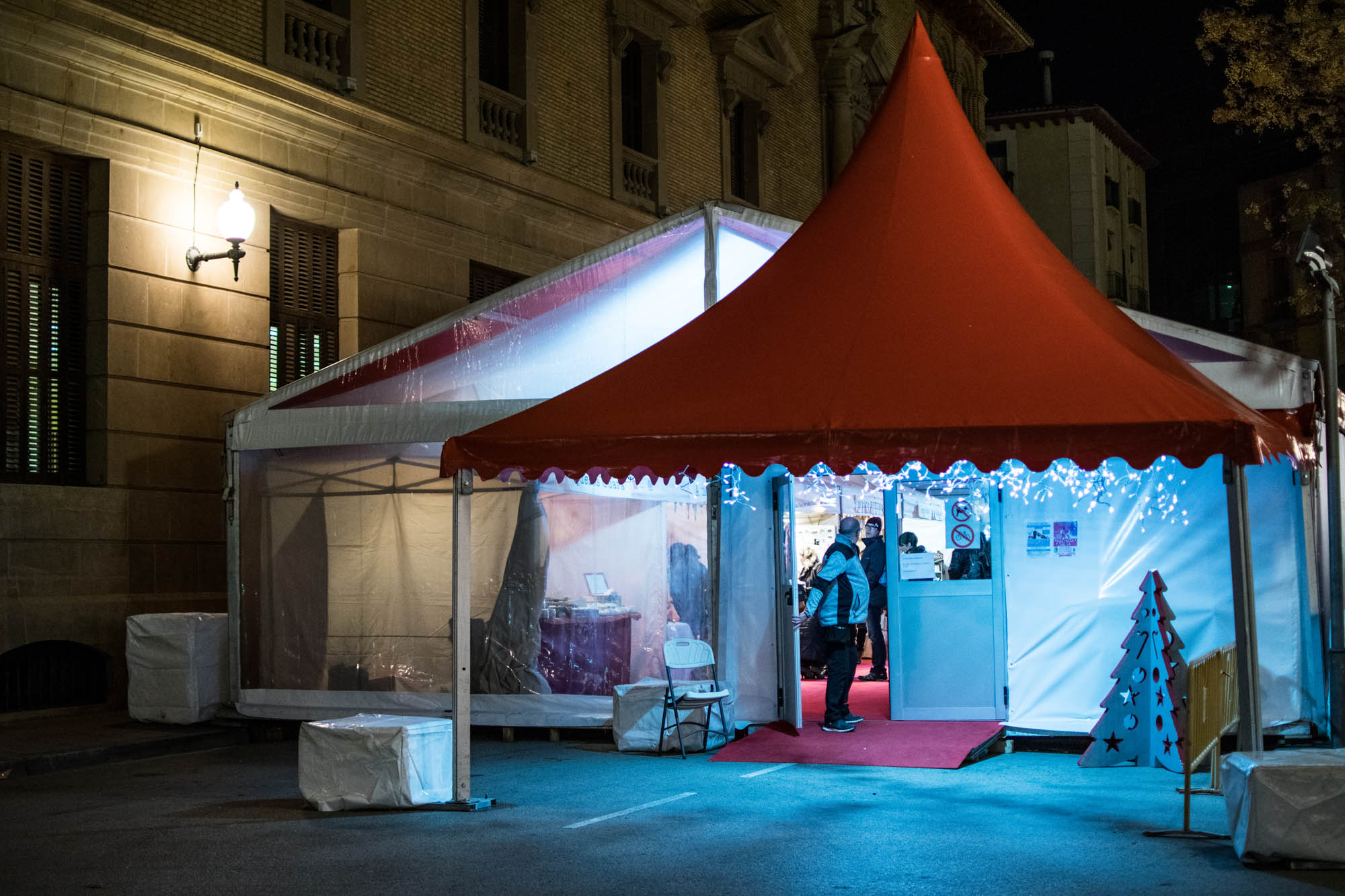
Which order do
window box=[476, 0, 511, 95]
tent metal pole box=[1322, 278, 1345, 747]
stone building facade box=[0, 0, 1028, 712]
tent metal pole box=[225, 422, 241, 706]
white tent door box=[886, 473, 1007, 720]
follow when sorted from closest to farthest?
tent metal pole box=[1322, 278, 1345, 747]
white tent door box=[886, 473, 1007, 720]
tent metal pole box=[225, 422, 241, 706]
stone building facade box=[0, 0, 1028, 712]
window box=[476, 0, 511, 95]

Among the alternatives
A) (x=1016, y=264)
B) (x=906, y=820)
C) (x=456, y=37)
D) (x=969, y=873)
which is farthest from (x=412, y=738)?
(x=456, y=37)

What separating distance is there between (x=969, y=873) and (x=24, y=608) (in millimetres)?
9813

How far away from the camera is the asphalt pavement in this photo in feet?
22.2

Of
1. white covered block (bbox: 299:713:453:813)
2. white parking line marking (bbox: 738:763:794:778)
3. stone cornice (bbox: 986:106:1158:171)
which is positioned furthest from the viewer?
stone cornice (bbox: 986:106:1158:171)

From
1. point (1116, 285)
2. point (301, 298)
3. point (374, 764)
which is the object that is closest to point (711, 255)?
point (374, 764)

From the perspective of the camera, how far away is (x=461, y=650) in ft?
28.9

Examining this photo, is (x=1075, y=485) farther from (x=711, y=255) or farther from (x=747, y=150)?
(x=747, y=150)

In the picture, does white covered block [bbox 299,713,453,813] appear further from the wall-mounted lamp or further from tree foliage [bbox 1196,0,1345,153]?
tree foliage [bbox 1196,0,1345,153]

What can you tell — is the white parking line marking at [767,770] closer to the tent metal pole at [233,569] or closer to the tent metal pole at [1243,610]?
the tent metal pole at [1243,610]

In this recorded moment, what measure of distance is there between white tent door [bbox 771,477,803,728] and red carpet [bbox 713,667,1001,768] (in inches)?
8.9

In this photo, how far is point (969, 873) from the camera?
6867 mm

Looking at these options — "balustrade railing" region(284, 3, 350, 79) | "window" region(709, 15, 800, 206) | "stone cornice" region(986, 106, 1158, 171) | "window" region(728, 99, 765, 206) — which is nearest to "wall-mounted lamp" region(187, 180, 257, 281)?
"balustrade railing" region(284, 3, 350, 79)

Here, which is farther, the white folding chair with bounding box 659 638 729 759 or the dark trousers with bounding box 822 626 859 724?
the dark trousers with bounding box 822 626 859 724

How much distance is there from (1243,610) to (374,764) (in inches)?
197
